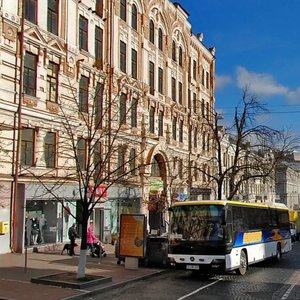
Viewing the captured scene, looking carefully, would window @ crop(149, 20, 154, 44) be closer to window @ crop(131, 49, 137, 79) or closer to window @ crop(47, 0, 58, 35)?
window @ crop(131, 49, 137, 79)

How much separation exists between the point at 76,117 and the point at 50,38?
14.3 ft

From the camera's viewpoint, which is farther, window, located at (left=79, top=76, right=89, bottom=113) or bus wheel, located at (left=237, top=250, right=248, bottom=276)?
window, located at (left=79, top=76, right=89, bottom=113)

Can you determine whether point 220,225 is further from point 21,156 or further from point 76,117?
point 76,117

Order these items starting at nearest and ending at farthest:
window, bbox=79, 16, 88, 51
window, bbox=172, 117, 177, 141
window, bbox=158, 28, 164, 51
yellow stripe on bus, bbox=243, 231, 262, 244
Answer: yellow stripe on bus, bbox=243, 231, 262, 244, window, bbox=79, 16, 88, 51, window, bbox=158, 28, 164, 51, window, bbox=172, 117, 177, 141

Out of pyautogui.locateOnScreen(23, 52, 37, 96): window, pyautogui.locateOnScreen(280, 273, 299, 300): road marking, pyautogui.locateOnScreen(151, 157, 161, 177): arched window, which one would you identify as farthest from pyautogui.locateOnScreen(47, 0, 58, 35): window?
pyautogui.locateOnScreen(280, 273, 299, 300): road marking

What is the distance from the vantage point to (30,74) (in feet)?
78.0

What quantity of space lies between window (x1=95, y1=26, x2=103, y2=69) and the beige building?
0.26 feet

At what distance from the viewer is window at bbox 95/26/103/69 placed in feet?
98.1

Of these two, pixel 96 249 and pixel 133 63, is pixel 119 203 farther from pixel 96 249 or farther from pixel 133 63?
pixel 96 249

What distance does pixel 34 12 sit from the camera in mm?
24172

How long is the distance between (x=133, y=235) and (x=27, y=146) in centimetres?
773

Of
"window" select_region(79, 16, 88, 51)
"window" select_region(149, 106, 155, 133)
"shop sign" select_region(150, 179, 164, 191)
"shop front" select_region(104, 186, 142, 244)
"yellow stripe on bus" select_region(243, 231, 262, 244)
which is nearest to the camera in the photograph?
"yellow stripe on bus" select_region(243, 231, 262, 244)

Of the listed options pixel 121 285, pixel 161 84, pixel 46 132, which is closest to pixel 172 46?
pixel 161 84

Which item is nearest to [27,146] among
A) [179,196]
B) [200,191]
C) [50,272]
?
[50,272]
